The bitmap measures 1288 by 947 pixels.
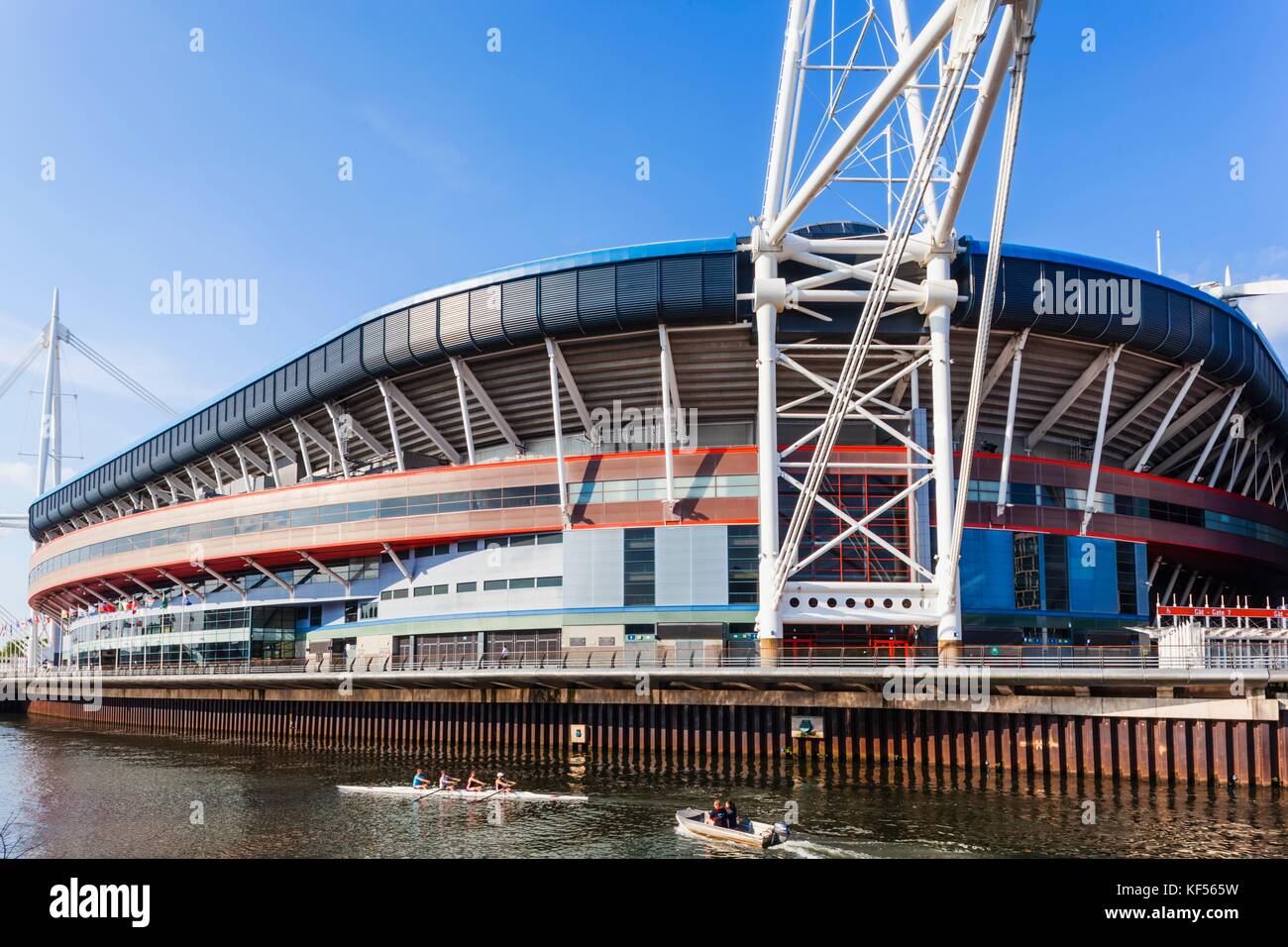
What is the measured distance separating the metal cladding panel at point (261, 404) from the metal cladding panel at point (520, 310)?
23998mm

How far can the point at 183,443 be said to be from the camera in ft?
271

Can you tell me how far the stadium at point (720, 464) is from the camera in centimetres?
5203

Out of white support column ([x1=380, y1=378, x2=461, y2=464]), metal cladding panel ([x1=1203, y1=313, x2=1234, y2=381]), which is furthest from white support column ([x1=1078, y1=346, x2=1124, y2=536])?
white support column ([x1=380, y1=378, x2=461, y2=464])

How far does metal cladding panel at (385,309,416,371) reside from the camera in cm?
5978

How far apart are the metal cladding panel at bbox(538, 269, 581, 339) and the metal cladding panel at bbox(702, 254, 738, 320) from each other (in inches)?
296

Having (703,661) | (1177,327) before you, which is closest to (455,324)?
(703,661)

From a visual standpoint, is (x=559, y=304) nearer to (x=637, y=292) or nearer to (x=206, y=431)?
(x=637, y=292)

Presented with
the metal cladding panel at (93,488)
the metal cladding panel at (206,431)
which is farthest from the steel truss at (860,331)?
the metal cladding panel at (93,488)

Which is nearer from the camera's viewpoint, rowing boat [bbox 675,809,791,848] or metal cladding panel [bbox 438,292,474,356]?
rowing boat [bbox 675,809,791,848]

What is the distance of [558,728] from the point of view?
157 feet

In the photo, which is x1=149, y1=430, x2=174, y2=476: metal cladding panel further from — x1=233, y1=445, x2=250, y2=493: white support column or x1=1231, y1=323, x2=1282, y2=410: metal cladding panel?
x1=1231, y1=323, x2=1282, y2=410: metal cladding panel

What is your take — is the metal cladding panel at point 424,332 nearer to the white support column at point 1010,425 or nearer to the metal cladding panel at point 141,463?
the white support column at point 1010,425

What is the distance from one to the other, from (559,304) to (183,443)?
45.0 metres

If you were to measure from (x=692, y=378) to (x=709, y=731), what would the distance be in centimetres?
2224
